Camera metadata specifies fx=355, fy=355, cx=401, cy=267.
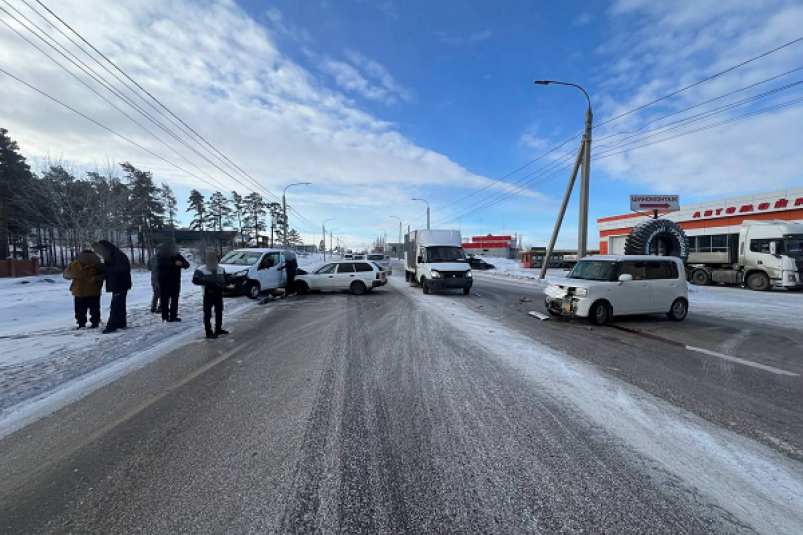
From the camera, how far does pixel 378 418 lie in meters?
3.58

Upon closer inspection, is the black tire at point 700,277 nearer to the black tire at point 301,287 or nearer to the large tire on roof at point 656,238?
the large tire on roof at point 656,238

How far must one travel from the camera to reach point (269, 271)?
554 inches

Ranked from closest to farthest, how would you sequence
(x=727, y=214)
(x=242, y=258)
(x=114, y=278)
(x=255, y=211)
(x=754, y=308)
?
1. (x=114, y=278)
2. (x=754, y=308)
3. (x=242, y=258)
4. (x=727, y=214)
5. (x=255, y=211)

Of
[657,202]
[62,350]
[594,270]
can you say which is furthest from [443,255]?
[657,202]

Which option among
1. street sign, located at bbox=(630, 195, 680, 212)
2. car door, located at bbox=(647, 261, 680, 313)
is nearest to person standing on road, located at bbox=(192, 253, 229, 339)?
car door, located at bbox=(647, 261, 680, 313)

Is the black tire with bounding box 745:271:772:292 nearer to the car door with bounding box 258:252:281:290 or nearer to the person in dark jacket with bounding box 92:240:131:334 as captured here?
the car door with bounding box 258:252:281:290

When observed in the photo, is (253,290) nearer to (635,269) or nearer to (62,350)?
(62,350)

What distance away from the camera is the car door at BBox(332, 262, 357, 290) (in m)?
15.1

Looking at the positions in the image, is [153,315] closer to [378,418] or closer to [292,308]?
[292,308]

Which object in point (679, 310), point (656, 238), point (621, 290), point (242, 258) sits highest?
point (656, 238)

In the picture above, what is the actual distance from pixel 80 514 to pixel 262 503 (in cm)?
113

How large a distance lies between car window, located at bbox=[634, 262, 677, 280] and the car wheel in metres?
12.6

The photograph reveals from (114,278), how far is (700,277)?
25.6 m

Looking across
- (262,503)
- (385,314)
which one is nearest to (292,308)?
(385,314)
